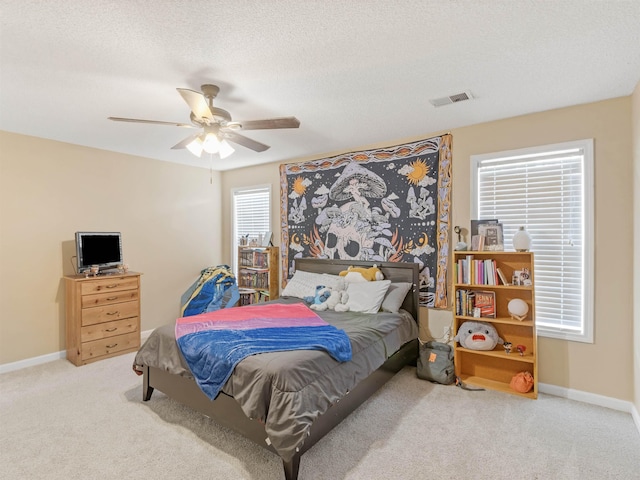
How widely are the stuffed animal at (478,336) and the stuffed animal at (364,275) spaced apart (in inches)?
40.3

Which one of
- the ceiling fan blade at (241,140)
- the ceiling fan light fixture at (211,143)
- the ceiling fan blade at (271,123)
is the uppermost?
the ceiling fan blade at (271,123)

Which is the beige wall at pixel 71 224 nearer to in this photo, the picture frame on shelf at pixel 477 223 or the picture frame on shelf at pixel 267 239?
the picture frame on shelf at pixel 267 239

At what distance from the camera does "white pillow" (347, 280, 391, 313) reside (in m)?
3.51

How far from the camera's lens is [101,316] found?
3893 mm

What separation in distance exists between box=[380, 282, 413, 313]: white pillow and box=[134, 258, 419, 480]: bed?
12cm

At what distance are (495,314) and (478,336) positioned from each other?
27 centimetres

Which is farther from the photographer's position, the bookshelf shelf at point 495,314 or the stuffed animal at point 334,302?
the stuffed animal at point 334,302

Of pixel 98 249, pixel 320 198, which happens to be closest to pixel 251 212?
pixel 320 198

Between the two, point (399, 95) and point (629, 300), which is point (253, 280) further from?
point (629, 300)

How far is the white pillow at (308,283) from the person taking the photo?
404 cm

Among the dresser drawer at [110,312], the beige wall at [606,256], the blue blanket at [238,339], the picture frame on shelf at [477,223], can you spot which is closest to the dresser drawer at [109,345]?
the dresser drawer at [110,312]

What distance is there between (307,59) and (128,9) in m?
1.02

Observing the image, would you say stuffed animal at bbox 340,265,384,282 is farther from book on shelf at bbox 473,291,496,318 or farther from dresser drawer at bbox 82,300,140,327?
dresser drawer at bbox 82,300,140,327

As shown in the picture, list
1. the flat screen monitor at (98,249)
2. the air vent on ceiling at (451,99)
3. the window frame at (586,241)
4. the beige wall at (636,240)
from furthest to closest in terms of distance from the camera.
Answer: the flat screen monitor at (98,249) < the window frame at (586,241) < the air vent on ceiling at (451,99) < the beige wall at (636,240)
